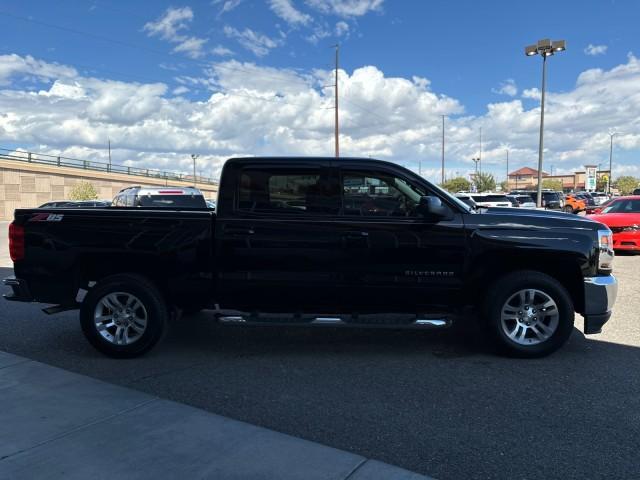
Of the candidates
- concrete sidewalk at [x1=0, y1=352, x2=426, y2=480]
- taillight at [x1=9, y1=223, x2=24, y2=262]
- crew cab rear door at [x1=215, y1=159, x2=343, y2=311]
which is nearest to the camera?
concrete sidewalk at [x1=0, y1=352, x2=426, y2=480]

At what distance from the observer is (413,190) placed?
5.20m

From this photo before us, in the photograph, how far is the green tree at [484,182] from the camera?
85.8 m

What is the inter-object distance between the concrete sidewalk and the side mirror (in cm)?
245

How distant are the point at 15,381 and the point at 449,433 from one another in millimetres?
3670

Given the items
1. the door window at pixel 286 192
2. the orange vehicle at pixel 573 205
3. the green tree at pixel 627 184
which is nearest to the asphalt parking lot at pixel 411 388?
the door window at pixel 286 192

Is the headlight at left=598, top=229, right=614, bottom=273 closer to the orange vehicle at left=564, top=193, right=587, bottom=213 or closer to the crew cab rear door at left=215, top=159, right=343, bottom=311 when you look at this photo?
the crew cab rear door at left=215, top=159, right=343, bottom=311

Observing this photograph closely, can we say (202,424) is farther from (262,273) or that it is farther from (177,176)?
(177,176)

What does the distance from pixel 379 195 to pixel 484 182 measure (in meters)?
93.8

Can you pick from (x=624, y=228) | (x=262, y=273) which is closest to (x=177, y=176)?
(x=624, y=228)

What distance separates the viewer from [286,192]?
17.3ft

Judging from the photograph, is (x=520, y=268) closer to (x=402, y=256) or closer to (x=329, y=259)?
(x=402, y=256)

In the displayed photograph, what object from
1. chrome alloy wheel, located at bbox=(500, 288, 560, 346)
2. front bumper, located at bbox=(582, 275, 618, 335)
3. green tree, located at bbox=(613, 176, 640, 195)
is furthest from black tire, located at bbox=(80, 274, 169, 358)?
green tree, located at bbox=(613, 176, 640, 195)

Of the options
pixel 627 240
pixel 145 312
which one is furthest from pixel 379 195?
pixel 627 240

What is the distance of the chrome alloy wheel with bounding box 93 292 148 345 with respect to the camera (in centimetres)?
523
